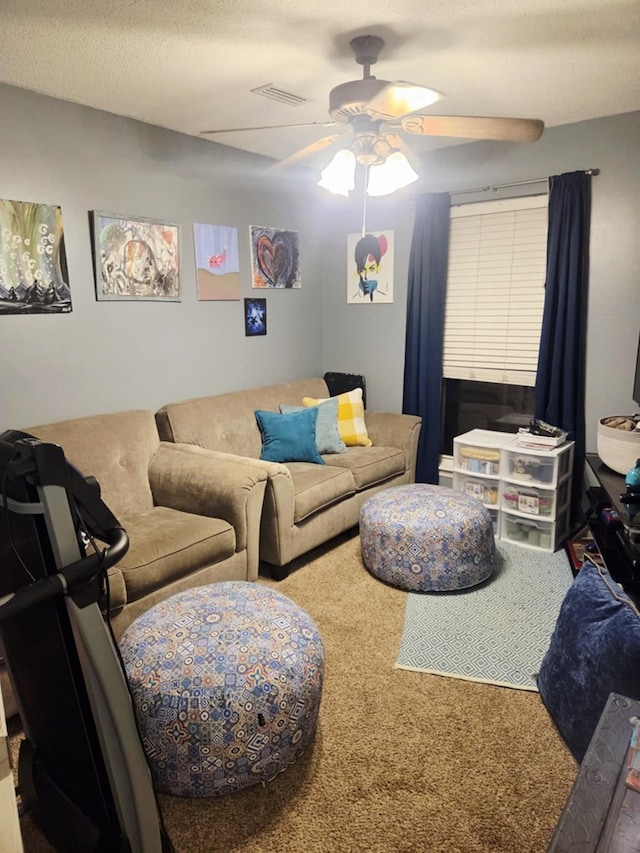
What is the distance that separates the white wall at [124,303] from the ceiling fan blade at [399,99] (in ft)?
5.48

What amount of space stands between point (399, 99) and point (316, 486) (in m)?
1.97

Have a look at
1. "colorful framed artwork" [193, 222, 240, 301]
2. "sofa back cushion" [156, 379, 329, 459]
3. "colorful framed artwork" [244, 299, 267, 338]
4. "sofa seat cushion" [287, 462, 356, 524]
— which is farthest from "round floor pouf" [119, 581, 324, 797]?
"colorful framed artwork" [244, 299, 267, 338]

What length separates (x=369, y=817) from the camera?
5.45 feet

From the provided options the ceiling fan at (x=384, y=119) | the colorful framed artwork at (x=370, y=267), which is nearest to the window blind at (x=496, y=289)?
the colorful framed artwork at (x=370, y=267)

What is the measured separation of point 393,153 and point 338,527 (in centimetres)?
211

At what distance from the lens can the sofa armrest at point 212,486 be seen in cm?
276

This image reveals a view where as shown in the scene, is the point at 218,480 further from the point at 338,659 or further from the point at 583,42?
the point at 583,42

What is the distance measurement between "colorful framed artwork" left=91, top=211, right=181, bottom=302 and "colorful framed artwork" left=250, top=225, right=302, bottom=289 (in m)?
0.71

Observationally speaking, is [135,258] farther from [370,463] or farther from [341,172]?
[370,463]

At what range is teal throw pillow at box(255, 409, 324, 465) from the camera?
Answer: 11.9 feet

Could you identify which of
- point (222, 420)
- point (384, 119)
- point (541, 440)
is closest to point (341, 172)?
point (384, 119)

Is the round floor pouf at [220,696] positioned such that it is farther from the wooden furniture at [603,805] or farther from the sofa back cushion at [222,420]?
the sofa back cushion at [222,420]

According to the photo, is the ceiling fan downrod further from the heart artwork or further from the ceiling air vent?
the heart artwork

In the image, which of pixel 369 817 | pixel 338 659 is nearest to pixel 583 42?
pixel 338 659
